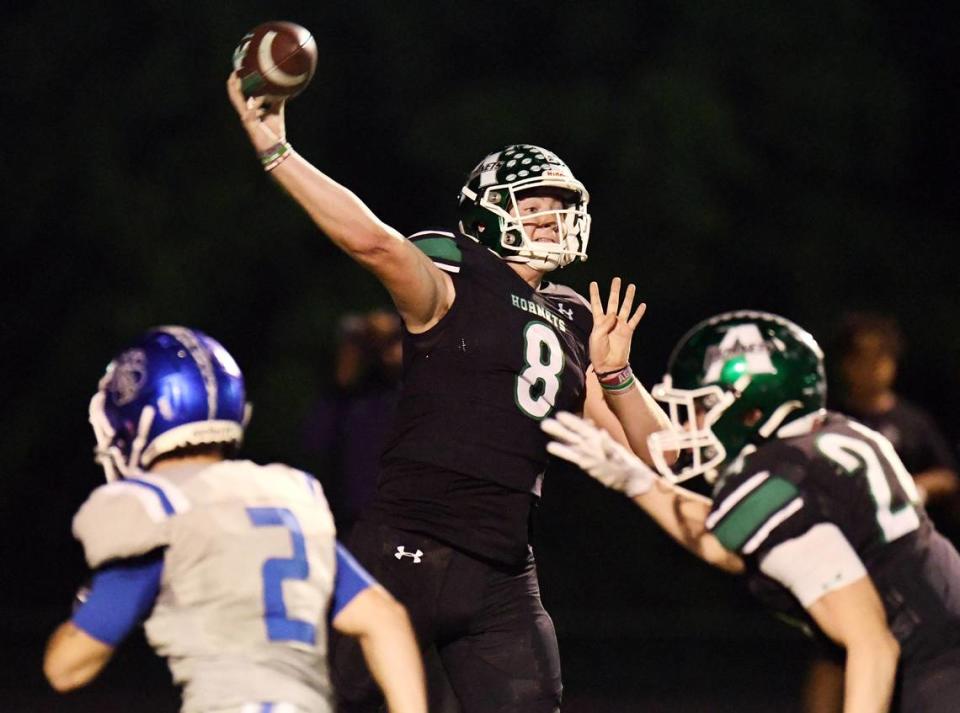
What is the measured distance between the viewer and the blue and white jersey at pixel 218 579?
3107mm

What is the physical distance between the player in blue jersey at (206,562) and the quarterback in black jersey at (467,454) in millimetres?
808

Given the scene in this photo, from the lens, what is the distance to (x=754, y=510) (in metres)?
3.47

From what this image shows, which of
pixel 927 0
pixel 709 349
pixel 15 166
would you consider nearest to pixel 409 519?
pixel 709 349

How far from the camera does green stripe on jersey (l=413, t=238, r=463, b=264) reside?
14.2 ft

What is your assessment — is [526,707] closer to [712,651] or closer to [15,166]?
[712,651]

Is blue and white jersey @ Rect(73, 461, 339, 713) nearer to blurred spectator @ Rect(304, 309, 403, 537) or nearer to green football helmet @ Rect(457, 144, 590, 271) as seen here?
green football helmet @ Rect(457, 144, 590, 271)

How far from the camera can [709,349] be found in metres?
3.82

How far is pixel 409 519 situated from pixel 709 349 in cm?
92

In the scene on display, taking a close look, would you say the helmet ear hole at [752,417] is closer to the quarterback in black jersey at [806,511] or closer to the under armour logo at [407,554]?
the quarterback in black jersey at [806,511]

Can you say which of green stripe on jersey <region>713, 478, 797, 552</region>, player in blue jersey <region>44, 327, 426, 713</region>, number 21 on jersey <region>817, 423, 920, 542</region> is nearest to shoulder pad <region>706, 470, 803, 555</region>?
green stripe on jersey <region>713, 478, 797, 552</region>

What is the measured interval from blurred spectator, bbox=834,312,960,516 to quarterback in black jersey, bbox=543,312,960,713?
11.0 feet

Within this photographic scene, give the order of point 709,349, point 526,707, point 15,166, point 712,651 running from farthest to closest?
point 15,166
point 712,651
point 526,707
point 709,349

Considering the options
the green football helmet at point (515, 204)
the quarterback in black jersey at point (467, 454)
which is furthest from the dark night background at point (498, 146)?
the quarterback in black jersey at point (467, 454)

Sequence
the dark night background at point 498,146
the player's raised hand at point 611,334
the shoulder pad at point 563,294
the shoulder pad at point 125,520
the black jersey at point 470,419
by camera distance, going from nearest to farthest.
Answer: the shoulder pad at point 125,520 < the black jersey at point 470,419 < the player's raised hand at point 611,334 < the shoulder pad at point 563,294 < the dark night background at point 498,146
